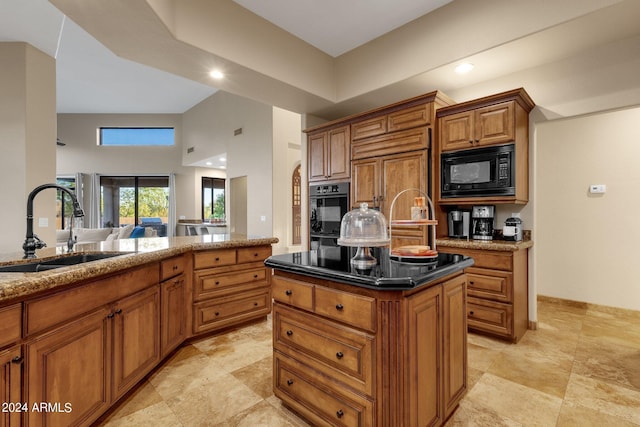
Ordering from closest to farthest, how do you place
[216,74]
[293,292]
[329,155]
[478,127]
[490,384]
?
1. [293,292]
2. [490,384]
3. [478,127]
4. [216,74]
5. [329,155]

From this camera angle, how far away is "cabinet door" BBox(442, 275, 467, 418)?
1605 mm

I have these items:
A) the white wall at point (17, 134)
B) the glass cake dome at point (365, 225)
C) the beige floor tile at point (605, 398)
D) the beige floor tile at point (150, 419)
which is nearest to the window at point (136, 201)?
the white wall at point (17, 134)

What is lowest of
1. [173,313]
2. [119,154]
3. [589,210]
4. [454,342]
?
[173,313]

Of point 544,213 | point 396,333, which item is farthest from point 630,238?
point 396,333

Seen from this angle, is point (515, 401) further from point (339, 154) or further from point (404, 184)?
Result: point (339, 154)

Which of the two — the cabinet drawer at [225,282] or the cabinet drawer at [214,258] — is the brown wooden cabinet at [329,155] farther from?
the cabinet drawer at [214,258]

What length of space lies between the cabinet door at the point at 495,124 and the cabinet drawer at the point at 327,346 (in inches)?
101

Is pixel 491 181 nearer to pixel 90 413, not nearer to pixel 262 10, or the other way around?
pixel 262 10

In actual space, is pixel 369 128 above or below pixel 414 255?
above

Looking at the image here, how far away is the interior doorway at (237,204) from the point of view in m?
7.97

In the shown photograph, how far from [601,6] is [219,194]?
413 inches

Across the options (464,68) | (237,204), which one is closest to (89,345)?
(464,68)

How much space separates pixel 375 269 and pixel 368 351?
1.23ft

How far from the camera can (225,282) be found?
9.81ft
